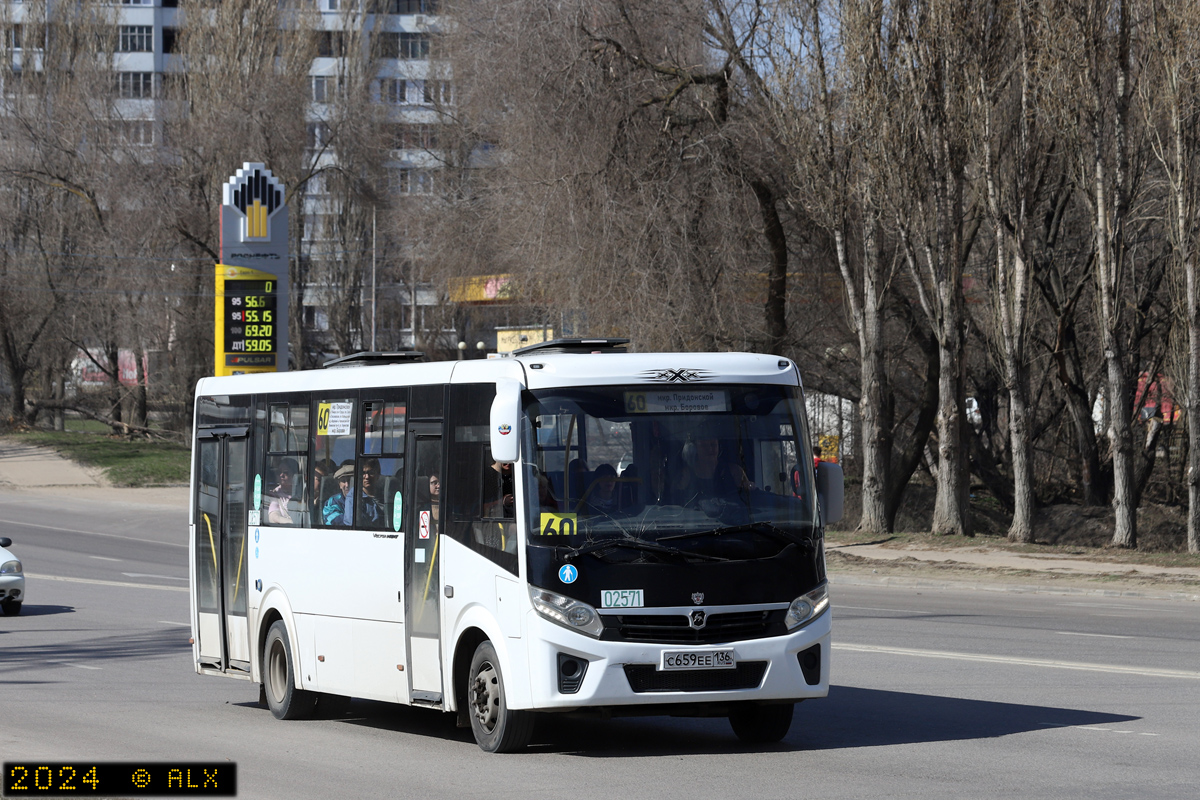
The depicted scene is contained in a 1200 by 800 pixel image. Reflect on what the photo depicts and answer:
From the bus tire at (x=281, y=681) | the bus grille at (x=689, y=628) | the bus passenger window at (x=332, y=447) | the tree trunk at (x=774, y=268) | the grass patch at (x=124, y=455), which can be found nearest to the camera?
the bus grille at (x=689, y=628)

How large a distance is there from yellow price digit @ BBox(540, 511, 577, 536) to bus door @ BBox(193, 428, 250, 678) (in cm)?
427

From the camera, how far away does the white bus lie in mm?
8906

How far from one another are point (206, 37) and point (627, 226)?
40085mm

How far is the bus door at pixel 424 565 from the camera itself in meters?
9.83

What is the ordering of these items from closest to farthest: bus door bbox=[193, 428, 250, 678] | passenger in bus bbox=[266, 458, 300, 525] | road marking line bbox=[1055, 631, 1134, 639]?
passenger in bus bbox=[266, 458, 300, 525]
bus door bbox=[193, 428, 250, 678]
road marking line bbox=[1055, 631, 1134, 639]

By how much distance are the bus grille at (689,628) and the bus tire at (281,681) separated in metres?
3.58

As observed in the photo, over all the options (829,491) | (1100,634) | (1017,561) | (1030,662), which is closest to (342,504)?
(829,491)

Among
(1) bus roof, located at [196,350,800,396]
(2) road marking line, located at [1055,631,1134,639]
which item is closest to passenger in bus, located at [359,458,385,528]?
(1) bus roof, located at [196,350,800,396]

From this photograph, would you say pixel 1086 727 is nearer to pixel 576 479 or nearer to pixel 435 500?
pixel 576 479

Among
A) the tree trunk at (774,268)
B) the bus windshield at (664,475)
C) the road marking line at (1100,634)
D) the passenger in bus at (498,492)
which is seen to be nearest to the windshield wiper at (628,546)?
the bus windshield at (664,475)

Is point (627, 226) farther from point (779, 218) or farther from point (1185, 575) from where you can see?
point (1185, 575)

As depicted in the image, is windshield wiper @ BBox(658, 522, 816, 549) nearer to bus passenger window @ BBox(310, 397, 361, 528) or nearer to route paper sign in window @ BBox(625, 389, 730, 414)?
route paper sign in window @ BBox(625, 389, 730, 414)

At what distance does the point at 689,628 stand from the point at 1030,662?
237 inches

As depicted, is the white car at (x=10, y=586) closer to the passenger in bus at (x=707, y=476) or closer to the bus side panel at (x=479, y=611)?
the bus side panel at (x=479, y=611)
